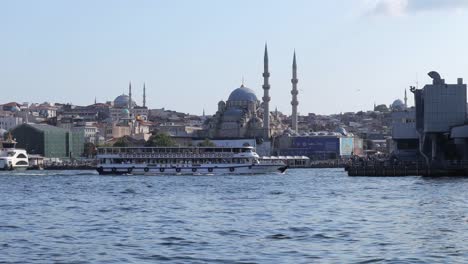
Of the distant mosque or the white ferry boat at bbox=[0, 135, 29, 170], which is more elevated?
the distant mosque

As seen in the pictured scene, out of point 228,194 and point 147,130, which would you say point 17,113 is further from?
point 228,194

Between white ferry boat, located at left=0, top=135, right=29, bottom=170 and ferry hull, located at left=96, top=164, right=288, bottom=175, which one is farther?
white ferry boat, located at left=0, top=135, right=29, bottom=170

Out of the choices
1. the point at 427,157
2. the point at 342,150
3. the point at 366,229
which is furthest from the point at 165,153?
the point at 342,150

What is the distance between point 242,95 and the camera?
161500mm

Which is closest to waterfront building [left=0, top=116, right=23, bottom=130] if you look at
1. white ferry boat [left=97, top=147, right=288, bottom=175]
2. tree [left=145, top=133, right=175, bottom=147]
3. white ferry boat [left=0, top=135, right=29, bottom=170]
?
tree [left=145, top=133, right=175, bottom=147]

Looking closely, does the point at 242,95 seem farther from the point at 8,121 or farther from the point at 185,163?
the point at 185,163

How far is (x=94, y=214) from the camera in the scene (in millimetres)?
33531

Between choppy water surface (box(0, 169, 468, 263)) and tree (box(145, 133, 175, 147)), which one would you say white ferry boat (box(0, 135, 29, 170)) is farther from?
choppy water surface (box(0, 169, 468, 263))

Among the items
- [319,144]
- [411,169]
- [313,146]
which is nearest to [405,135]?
[411,169]

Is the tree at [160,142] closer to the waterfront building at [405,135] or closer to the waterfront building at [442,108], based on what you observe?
the waterfront building at [405,135]

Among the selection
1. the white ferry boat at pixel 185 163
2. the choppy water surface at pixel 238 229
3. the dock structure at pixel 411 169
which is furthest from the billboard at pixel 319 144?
the choppy water surface at pixel 238 229

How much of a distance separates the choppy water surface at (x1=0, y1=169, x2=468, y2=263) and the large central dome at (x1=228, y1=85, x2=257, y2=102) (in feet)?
386

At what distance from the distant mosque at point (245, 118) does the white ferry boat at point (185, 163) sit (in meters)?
63.4

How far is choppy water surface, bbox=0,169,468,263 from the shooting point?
72.9 ft
